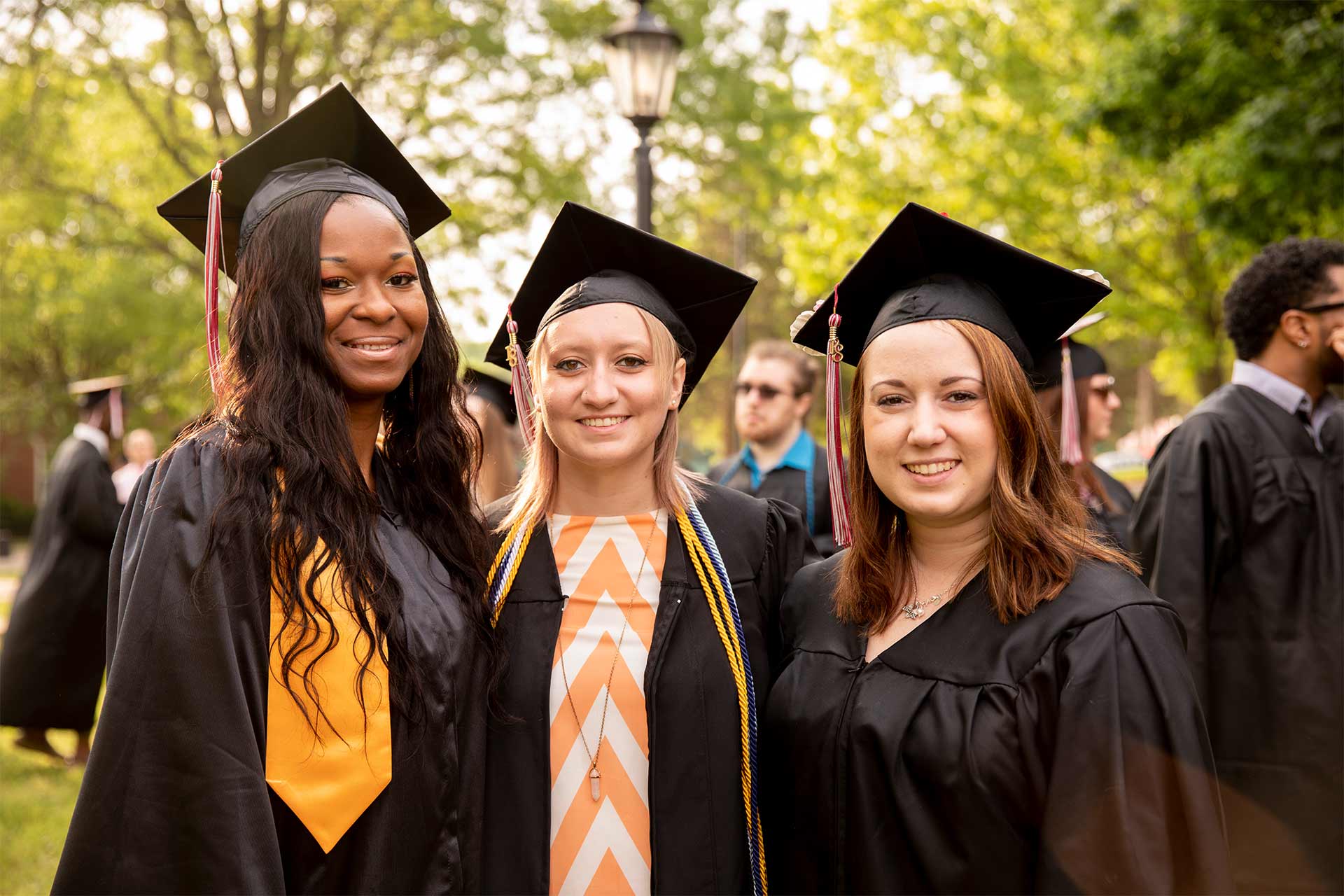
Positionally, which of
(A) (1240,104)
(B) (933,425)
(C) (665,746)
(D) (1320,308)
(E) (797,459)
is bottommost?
(C) (665,746)

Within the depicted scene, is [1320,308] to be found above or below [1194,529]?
above

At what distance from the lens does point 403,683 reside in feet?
7.38

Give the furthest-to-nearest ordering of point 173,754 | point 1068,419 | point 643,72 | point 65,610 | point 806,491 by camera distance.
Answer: point 643,72 < point 65,610 < point 806,491 < point 1068,419 < point 173,754

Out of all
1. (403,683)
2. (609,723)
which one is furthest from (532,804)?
(403,683)

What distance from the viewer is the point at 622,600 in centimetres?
272

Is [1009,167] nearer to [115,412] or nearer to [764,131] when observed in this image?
[764,131]

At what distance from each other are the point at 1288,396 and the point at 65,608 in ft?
20.6

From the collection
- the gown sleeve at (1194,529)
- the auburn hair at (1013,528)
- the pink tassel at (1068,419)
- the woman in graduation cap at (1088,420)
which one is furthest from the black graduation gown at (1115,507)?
the auburn hair at (1013,528)

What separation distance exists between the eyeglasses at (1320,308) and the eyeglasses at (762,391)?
2.66 meters

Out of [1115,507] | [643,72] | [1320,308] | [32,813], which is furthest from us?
[643,72]

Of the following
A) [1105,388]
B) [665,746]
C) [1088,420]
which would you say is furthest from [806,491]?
[665,746]

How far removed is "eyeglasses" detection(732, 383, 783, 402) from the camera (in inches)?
235

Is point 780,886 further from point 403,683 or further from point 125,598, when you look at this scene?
point 125,598

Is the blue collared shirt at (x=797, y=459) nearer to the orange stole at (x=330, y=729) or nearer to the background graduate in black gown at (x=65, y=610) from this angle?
the background graduate in black gown at (x=65, y=610)
